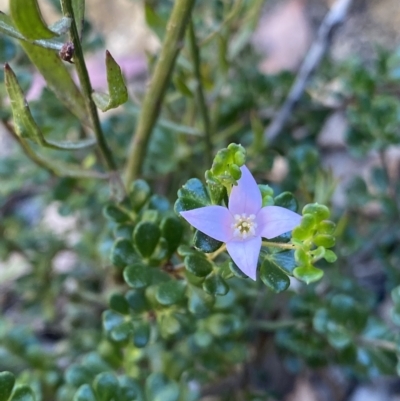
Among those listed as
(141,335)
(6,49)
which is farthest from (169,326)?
(6,49)

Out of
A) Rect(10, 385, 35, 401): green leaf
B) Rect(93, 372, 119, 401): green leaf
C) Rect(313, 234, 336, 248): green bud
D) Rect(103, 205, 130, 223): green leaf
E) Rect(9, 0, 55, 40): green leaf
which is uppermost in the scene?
Rect(9, 0, 55, 40): green leaf

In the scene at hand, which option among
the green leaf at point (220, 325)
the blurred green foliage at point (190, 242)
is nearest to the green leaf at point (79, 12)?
the blurred green foliage at point (190, 242)

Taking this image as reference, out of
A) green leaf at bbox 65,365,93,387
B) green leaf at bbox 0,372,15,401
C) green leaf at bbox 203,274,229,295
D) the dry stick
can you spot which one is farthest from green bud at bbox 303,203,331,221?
the dry stick

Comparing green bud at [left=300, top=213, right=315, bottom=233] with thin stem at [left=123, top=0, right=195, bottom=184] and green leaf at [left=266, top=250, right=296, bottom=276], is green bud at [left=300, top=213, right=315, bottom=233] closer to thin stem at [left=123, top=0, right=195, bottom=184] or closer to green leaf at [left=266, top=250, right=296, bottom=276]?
green leaf at [left=266, top=250, right=296, bottom=276]

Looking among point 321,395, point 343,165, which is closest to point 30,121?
point 321,395

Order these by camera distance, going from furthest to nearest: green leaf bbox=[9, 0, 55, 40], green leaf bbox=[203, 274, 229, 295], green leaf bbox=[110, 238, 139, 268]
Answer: green leaf bbox=[110, 238, 139, 268], green leaf bbox=[203, 274, 229, 295], green leaf bbox=[9, 0, 55, 40]

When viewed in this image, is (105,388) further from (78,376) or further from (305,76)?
(305,76)

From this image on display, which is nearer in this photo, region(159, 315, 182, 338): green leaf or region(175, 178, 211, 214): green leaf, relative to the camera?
region(175, 178, 211, 214): green leaf
